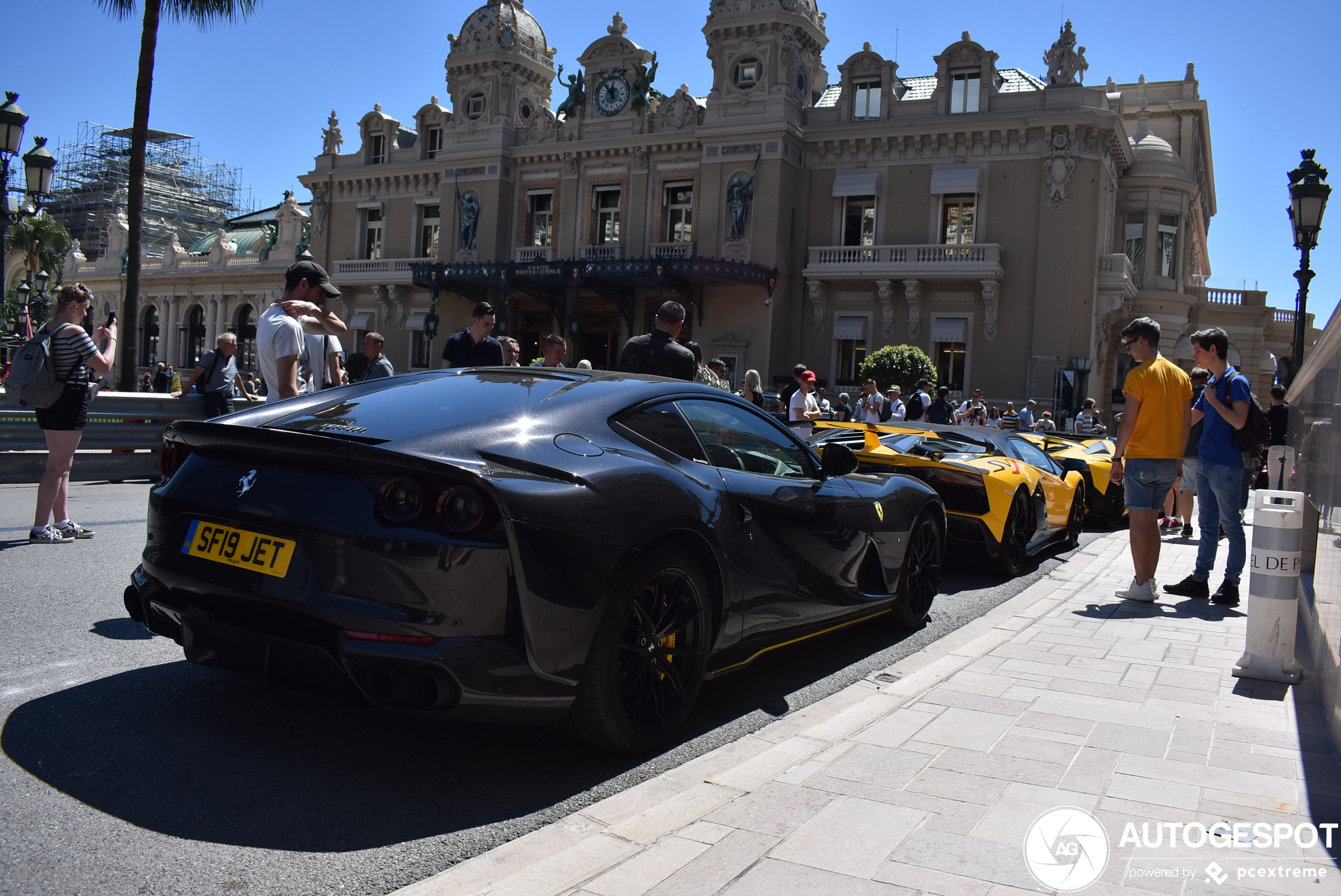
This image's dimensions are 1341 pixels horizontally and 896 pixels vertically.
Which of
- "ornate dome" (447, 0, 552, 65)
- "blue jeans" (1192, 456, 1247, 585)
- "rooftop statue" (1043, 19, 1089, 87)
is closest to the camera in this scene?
"blue jeans" (1192, 456, 1247, 585)

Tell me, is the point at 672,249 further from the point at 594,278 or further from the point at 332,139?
the point at 332,139

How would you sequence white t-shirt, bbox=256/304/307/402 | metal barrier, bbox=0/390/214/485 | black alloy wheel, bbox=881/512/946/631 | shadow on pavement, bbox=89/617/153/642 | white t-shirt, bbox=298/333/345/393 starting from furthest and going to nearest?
metal barrier, bbox=0/390/214/485 < white t-shirt, bbox=298/333/345/393 < white t-shirt, bbox=256/304/307/402 < black alloy wheel, bbox=881/512/946/631 < shadow on pavement, bbox=89/617/153/642

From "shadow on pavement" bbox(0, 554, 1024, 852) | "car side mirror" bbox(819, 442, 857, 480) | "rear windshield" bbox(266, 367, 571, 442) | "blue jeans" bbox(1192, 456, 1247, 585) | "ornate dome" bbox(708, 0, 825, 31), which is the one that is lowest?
"shadow on pavement" bbox(0, 554, 1024, 852)

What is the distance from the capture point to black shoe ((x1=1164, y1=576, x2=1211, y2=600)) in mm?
7020

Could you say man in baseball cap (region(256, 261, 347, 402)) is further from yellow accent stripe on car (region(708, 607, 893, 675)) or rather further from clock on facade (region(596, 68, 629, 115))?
clock on facade (region(596, 68, 629, 115))

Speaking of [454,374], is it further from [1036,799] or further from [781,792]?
[1036,799]

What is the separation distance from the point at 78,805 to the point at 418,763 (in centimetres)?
99

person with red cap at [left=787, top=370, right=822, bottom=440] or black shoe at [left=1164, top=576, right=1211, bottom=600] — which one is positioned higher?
person with red cap at [left=787, top=370, right=822, bottom=440]

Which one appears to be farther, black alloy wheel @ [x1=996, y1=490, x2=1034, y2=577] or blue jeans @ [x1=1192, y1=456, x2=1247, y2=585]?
black alloy wheel @ [x1=996, y1=490, x2=1034, y2=577]

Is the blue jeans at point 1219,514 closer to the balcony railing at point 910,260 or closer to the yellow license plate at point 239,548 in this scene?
the yellow license plate at point 239,548

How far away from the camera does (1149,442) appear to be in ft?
21.9

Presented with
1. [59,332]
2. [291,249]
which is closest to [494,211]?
[291,249]

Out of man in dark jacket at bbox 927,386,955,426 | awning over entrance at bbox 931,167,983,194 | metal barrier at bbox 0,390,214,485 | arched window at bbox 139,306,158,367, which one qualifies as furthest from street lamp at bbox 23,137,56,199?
arched window at bbox 139,306,158,367

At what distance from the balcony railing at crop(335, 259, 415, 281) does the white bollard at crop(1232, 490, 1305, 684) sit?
113 ft
